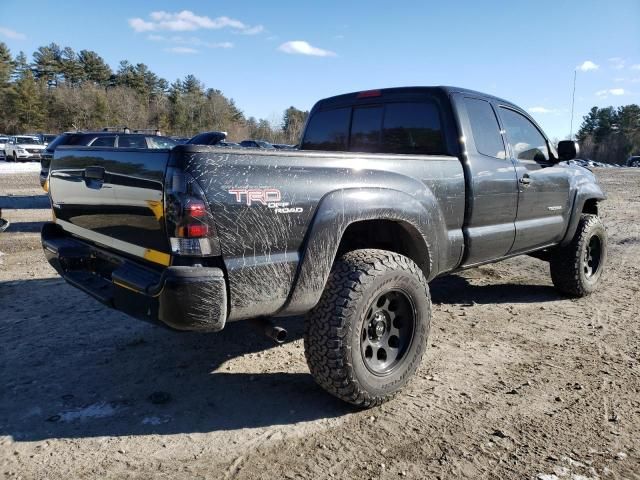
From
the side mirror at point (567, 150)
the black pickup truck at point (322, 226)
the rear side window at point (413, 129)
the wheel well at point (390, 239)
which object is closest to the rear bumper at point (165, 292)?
the black pickup truck at point (322, 226)

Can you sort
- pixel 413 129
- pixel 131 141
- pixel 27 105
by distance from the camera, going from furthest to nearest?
pixel 27 105
pixel 131 141
pixel 413 129

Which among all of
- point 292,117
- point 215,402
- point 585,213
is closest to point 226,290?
point 215,402

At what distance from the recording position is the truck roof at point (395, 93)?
3.93m

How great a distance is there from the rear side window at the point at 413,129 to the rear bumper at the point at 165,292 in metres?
2.27

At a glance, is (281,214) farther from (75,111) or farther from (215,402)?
(75,111)

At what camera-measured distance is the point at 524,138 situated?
465cm

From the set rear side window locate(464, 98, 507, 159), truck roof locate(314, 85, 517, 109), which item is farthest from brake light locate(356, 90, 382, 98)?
rear side window locate(464, 98, 507, 159)

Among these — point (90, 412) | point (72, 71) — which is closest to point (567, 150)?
point (90, 412)

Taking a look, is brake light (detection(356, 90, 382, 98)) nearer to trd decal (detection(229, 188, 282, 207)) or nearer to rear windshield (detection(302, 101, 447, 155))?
rear windshield (detection(302, 101, 447, 155))

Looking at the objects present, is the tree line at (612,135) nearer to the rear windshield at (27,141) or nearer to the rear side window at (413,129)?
the rear windshield at (27,141)

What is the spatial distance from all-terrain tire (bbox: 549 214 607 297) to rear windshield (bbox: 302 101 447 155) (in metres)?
2.31

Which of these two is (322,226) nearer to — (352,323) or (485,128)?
(352,323)

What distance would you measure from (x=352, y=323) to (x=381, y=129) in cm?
211

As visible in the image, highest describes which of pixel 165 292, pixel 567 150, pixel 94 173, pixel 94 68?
pixel 94 68
